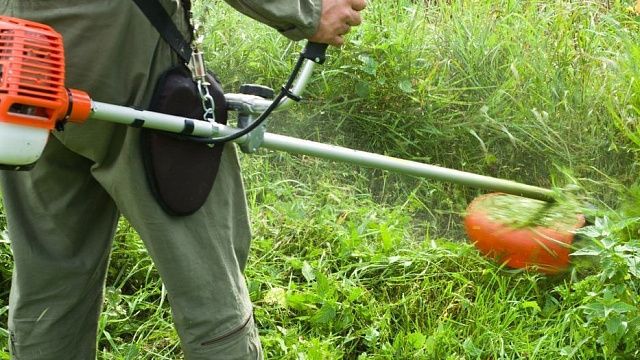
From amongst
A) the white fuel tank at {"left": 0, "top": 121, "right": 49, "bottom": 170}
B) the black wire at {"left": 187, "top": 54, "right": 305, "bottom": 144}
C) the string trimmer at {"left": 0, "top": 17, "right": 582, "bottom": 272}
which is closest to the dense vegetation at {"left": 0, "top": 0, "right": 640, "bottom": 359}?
the string trimmer at {"left": 0, "top": 17, "right": 582, "bottom": 272}

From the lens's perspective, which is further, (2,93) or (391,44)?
(391,44)

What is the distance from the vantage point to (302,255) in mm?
3582

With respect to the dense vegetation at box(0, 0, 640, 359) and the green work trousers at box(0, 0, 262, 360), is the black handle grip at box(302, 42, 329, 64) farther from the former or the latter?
the dense vegetation at box(0, 0, 640, 359)

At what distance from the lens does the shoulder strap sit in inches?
78.5

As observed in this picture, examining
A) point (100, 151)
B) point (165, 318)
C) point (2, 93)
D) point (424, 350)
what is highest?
point (2, 93)

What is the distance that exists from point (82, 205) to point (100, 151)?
0.25 metres

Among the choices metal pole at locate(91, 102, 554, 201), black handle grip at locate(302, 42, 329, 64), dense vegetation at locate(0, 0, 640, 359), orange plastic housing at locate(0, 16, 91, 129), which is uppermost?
black handle grip at locate(302, 42, 329, 64)

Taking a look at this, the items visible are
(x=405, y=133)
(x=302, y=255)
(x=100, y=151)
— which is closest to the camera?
(x=100, y=151)

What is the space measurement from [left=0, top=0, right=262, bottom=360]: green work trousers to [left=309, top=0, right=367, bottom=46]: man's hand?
0.33m

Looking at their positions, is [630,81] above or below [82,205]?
above

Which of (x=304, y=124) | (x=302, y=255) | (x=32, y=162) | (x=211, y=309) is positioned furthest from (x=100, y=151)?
A: (x=304, y=124)

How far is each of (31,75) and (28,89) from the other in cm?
3

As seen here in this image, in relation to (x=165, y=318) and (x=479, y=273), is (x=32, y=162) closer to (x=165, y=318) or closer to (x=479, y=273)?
(x=165, y=318)

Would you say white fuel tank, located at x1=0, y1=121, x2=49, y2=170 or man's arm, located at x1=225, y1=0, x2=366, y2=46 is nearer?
white fuel tank, located at x1=0, y1=121, x2=49, y2=170
